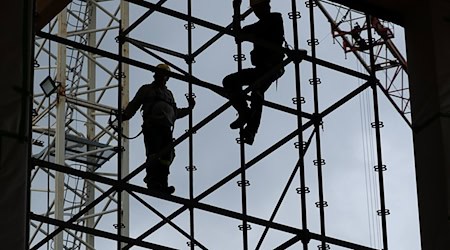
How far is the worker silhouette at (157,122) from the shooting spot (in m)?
19.4

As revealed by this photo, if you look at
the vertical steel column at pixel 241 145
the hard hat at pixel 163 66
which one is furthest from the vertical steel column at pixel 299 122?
the hard hat at pixel 163 66

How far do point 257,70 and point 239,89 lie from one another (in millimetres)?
477

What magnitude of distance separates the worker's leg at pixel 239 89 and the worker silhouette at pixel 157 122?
0.94 m

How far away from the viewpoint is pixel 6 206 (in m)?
14.0

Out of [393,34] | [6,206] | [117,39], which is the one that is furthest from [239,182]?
[393,34]

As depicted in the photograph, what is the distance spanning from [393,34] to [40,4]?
78.7 feet

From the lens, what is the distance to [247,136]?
19.1m

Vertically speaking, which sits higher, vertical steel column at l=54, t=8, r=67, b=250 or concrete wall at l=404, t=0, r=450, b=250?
vertical steel column at l=54, t=8, r=67, b=250

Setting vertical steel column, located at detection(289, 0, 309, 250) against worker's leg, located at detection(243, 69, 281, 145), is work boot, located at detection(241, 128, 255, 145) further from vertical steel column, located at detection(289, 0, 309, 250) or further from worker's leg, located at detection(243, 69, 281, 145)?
vertical steel column, located at detection(289, 0, 309, 250)

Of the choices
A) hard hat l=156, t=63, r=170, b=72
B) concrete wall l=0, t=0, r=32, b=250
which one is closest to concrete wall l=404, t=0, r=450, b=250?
hard hat l=156, t=63, r=170, b=72

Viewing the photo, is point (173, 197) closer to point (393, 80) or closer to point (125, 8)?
point (125, 8)

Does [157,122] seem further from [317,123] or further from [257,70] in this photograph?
[317,123]

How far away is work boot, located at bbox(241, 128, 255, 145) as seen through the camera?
19094 mm

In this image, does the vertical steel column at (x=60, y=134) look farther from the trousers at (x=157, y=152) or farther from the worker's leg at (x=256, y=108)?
the worker's leg at (x=256, y=108)
